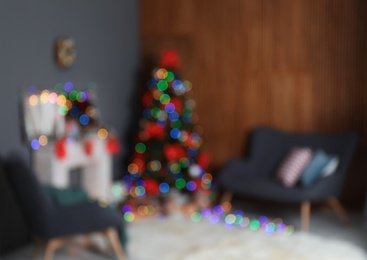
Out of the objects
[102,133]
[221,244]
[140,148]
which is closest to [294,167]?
[221,244]

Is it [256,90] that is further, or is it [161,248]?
[256,90]

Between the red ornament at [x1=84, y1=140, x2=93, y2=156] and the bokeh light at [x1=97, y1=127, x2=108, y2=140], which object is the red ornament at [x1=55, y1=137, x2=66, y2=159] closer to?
the red ornament at [x1=84, y1=140, x2=93, y2=156]

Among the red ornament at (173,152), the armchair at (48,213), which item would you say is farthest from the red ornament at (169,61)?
the armchair at (48,213)

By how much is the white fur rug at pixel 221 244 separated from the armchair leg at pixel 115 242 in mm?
134

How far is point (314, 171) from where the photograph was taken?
5.75 metres

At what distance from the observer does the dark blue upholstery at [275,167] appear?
5582 millimetres

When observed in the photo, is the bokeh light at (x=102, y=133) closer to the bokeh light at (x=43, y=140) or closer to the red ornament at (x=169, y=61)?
the bokeh light at (x=43, y=140)

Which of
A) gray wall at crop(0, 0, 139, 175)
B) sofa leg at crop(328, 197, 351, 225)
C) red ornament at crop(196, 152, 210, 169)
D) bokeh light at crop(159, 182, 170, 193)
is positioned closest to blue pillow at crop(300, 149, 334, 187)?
sofa leg at crop(328, 197, 351, 225)

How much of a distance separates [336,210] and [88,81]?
9.44ft

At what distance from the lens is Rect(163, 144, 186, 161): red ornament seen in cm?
643

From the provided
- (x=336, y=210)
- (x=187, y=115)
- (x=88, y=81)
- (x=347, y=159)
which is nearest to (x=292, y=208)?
(x=336, y=210)

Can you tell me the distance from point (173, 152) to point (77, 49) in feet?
4.82

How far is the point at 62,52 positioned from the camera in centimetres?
584

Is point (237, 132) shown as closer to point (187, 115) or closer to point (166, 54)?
point (187, 115)
